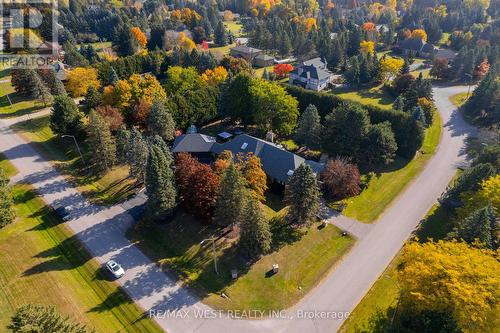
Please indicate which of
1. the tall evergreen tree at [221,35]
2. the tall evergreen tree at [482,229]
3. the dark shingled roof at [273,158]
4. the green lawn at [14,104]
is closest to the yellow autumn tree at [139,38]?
the tall evergreen tree at [221,35]

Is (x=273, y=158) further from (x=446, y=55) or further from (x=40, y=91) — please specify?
(x=446, y=55)

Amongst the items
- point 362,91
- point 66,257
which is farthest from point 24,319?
point 362,91

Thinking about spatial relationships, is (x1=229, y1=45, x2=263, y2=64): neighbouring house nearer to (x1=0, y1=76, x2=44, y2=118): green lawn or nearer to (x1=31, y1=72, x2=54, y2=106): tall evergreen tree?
(x1=31, y1=72, x2=54, y2=106): tall evergreen tree

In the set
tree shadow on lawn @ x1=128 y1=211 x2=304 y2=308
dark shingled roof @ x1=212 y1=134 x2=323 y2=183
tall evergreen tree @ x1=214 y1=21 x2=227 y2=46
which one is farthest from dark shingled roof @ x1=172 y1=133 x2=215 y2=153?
tall evergreen tree @ x1=214 y1=21 x2=227 y2=46

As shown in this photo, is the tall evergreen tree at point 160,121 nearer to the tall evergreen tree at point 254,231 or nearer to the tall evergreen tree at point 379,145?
the tall evergreen tree at point 254,231

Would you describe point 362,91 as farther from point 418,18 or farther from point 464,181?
point 418,18

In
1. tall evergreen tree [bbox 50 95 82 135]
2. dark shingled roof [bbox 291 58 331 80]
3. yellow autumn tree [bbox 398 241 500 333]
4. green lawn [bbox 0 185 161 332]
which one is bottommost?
green lawn [bbox 0 185 161 332]
